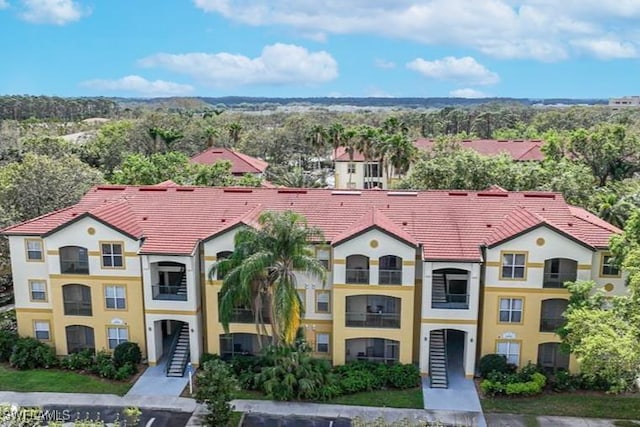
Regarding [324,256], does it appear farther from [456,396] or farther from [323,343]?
[456,396]

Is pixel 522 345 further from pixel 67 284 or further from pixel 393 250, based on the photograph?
pixel 67 284

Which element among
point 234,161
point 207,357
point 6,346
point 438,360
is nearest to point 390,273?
point 438,360

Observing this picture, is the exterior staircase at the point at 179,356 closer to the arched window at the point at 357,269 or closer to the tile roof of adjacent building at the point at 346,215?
the tile roof of adjacent building at the point at 346,215

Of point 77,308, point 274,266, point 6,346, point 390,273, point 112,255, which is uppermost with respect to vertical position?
point 274,266

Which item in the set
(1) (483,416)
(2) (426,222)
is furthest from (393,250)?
(1) (483,416)

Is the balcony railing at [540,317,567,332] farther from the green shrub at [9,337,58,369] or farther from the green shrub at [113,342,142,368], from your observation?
the green shrub at [9,337,58,369]

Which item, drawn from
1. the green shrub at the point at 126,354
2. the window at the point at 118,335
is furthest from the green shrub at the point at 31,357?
the green shrub at the point at 126,354

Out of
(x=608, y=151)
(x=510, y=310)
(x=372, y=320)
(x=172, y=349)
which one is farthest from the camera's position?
(x=608, y=151)

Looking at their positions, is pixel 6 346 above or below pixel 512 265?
below
